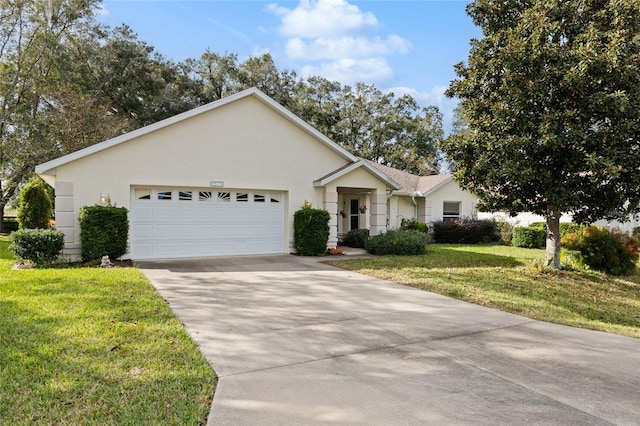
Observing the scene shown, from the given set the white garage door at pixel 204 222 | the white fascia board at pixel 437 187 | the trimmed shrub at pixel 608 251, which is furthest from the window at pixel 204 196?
the trimmed shrub at pixel 608 251

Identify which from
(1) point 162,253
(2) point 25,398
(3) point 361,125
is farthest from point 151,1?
(3) point 361,125

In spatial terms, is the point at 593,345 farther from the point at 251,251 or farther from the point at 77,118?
the point at 77,118

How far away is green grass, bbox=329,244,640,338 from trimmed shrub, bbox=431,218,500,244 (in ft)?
20.1

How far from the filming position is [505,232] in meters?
20.8

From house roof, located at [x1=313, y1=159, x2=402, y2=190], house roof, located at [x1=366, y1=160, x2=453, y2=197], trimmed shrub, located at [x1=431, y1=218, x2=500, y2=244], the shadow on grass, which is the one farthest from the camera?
house roof, located at [x1=366, y1=160, x2=453, y2=197]

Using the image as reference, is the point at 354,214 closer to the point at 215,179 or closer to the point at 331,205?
the point at 331,205

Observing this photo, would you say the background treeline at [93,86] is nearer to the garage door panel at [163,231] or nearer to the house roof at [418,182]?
the garage door panel at [163,231]

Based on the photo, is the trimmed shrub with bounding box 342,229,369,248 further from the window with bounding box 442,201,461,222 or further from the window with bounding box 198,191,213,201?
the window with bounding box 442,201,461,222

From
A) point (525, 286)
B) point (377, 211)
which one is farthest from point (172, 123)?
point (525, 286)

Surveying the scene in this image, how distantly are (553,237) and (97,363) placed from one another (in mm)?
12453

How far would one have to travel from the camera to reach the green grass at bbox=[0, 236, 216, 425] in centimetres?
335

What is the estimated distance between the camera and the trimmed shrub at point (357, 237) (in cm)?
1722

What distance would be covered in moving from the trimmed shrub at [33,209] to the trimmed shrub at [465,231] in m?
19.2

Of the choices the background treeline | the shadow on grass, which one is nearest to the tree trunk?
the shadow on grass
